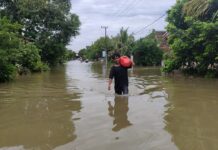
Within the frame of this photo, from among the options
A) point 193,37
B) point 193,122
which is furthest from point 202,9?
point 193,122

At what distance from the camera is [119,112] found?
9.84 meters

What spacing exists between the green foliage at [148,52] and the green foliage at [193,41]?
2841cm

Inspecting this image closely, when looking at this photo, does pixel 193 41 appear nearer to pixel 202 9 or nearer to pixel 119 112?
pixel 202 9

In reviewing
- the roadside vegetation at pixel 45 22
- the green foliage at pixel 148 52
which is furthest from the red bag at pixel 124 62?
the green foliage at pixel 148 52

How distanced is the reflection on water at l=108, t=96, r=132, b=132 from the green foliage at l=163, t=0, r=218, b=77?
10461 mm

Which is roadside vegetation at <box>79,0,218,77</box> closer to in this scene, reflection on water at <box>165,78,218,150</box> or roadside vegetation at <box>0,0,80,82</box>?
reflection on water at <box>165,78,218,150</box>

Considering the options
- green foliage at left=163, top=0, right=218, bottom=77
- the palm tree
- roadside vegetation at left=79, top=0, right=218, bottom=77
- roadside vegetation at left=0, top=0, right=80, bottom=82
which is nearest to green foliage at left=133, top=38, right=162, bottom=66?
roadside vegetation at left=0, top=0, right=80, bottom=82

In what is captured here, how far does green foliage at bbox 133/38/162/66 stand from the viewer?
55.9 meters

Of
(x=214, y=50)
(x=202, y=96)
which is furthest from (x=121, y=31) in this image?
(x=202, y=96)

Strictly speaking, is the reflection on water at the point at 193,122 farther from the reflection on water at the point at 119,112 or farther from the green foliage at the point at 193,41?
Answer: the green foliage at the point at 193,41

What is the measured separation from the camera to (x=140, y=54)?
188 feet

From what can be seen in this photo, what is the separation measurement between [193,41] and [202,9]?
6.48 ft

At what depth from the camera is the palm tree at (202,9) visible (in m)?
22.2

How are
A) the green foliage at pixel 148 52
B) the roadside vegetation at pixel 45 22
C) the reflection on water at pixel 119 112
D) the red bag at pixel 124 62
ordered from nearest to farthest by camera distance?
the reflection on water at pixel 119 112
the red bag at pixel 124 62
the roadside vegetation at pixel 45 22
the green foliage at pixel 148 52
